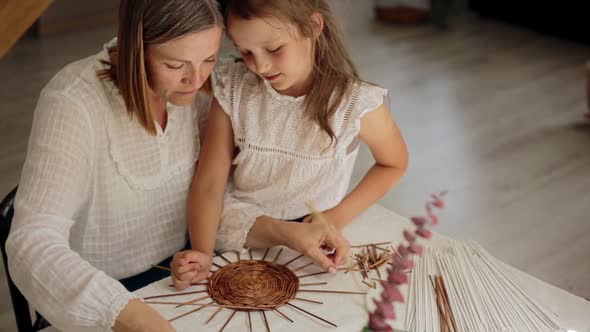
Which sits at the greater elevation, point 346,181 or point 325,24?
point 325,24

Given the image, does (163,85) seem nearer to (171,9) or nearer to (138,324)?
(171,9)

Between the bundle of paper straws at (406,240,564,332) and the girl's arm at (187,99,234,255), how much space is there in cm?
46

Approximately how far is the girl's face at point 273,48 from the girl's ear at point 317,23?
0.08ft

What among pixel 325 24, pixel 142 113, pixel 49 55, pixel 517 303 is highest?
pixel 325 24

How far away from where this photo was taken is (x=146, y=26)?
167 cm

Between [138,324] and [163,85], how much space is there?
556mm

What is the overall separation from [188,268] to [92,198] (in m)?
0.33

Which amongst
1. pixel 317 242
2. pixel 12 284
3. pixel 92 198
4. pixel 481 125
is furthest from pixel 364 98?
pixel 481 125

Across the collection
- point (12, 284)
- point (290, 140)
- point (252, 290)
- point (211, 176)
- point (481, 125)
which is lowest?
point (481, 125)

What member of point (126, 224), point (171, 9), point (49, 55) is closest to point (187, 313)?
point (126, 224)

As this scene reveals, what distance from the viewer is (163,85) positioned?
1758mm

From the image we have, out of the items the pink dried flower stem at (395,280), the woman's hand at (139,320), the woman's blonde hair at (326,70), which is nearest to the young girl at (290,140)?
the woman's blonde hair at (326,70)

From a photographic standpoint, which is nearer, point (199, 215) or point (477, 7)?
point (199, 215)

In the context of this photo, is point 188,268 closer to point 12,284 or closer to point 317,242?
point 317,242
